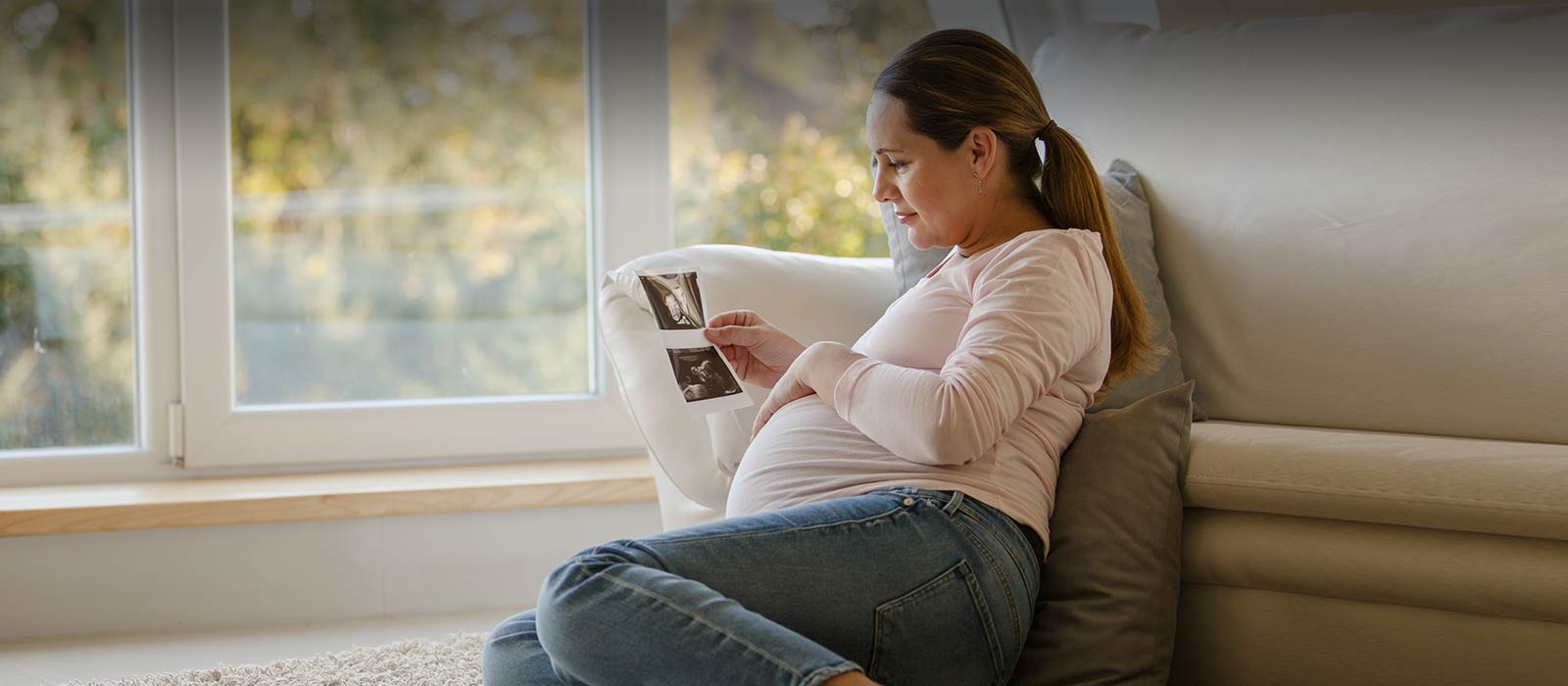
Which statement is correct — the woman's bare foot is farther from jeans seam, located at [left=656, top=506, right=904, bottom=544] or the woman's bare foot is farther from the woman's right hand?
the woman's right hand

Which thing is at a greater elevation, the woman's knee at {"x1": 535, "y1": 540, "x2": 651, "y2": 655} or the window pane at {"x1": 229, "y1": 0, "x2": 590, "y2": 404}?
the window pane at {"x1": 229, "y1": 0, "x2": 590, "y2": 404}

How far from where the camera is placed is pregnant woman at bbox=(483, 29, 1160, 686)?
117cm

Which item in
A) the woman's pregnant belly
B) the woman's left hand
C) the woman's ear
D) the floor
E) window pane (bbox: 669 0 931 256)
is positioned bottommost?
the floor

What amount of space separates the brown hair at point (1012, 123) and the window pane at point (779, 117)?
1.33 m

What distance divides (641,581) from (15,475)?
1.75 m

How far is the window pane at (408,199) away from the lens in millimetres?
2471

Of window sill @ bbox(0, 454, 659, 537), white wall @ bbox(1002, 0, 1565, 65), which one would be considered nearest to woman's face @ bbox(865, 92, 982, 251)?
white wall @ bbox(1002, 0, 1565, 65)

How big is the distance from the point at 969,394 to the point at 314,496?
1456 mm

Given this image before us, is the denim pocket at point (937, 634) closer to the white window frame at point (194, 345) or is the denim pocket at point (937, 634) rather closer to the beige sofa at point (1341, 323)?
the beige sofa at point (1341, 323)

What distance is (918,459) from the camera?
1289mm

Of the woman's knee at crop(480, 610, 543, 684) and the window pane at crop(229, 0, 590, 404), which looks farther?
the window pane at crop(229, 0, 590, 404)

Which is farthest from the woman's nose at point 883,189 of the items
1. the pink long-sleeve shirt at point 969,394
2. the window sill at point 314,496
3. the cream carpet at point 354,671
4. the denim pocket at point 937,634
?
the window sill at point 314,496

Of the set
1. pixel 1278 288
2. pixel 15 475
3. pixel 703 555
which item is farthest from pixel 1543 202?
pixel 15 475

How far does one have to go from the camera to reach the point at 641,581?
3.83ft
